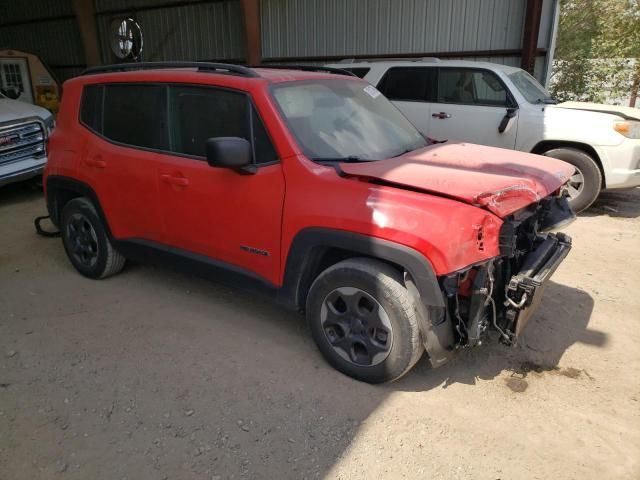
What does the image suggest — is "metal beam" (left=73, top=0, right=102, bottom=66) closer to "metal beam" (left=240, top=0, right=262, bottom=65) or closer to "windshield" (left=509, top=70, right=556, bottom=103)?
"metal beam" (left=240, top=0, right=262, bottom=65)

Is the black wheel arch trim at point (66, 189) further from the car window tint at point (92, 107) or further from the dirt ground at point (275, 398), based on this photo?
the dirt ground at point (275, 398)

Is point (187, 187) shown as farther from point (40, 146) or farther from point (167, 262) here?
point (40, 146)

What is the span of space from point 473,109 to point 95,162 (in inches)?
197

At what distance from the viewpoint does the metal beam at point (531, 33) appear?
346 inches

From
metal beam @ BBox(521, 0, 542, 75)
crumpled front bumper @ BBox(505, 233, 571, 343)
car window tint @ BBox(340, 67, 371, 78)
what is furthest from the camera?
metal beam @ BBox(521, 0, 542, 75)

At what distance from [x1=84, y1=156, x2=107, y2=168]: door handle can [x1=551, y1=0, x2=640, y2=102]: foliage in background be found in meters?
10.9

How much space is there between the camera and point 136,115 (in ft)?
13.1

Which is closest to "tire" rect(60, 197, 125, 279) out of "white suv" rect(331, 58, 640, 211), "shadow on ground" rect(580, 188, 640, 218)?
"white suv" rect(331, 58, 640, 211)

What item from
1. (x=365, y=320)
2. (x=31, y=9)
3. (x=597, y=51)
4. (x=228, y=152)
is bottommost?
(x=365, y=320)

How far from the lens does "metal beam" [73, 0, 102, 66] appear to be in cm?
1429

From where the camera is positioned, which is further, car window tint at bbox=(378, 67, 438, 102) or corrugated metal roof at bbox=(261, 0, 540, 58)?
corrugated metal roof at bbox=(261, 0, 540, 58)

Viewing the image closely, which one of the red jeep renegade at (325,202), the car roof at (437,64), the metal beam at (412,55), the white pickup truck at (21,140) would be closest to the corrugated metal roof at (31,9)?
the metal beam at (412,55)

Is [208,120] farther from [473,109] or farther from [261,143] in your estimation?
[473,109]

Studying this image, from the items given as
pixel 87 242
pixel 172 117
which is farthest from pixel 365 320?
pixel 87 242
